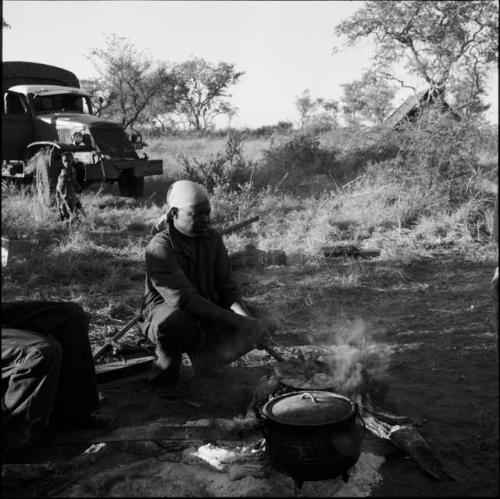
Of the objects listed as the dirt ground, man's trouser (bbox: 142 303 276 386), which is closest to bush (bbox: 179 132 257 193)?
the dirt ground

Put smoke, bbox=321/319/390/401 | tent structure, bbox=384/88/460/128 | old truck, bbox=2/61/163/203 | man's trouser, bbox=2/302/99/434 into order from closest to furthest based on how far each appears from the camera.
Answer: man's trouser, bbox=2/302/99/434
smoke, bbox=321/319/390/401
old truck, bbox=2/61/163/203
tent structure, bbox=384/88/460/128

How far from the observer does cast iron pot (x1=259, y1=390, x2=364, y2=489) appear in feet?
8.17

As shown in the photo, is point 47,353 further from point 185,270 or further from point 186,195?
point 186,195

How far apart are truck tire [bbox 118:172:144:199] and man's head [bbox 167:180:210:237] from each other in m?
8.61

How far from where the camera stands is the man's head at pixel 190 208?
145 inches

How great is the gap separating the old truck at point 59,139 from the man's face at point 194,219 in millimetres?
7455

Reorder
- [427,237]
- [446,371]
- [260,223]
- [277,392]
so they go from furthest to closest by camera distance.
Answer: [260,223] < [427,237] < [446,371] < [277,392]

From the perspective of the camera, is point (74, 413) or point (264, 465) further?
point (74, 413)

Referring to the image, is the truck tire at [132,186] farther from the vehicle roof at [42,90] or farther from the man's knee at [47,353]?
the man's knee at [47,353]

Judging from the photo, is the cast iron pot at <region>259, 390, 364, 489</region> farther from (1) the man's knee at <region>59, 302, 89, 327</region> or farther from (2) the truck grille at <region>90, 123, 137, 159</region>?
(2) the truck grille at <region>90, 123, 137, 159</region>

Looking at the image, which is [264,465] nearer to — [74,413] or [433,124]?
[74,413]

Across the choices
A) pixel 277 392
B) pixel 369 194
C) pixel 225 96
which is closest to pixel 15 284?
pixel 277 392

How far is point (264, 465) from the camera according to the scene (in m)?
2.87

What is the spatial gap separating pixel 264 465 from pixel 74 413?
1.13 meters
